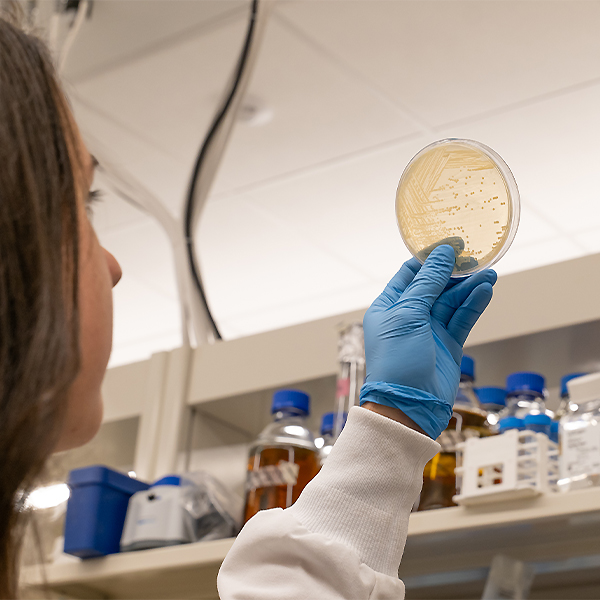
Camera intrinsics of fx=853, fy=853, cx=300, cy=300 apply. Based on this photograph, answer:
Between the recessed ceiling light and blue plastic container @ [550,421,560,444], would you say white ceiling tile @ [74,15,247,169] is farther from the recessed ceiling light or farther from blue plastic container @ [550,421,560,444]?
blue plastic container @ [550,421,560,444]

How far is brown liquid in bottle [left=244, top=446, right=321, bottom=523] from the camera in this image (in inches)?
49.1

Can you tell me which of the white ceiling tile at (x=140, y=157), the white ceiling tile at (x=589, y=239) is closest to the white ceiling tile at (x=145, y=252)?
the white ceiling tile at (x=140, y=157)

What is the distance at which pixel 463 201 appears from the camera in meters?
0.85

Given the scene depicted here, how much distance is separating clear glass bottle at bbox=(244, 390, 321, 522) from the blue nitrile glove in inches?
15.4

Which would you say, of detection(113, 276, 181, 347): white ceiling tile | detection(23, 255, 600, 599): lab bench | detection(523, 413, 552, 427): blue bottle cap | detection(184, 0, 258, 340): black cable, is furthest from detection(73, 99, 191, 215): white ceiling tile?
detection(523, 413, 552, 427): blue bottle cap

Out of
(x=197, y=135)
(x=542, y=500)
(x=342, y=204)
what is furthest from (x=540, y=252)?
(x=542, y=500)

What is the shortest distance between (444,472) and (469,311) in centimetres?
32

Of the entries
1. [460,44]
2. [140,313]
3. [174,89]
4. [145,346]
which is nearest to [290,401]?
[460,44]

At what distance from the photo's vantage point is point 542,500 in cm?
95

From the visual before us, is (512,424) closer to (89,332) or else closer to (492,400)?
(492,400)

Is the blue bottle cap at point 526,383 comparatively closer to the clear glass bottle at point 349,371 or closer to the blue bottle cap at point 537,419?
the blue bottle cap at point 537,419

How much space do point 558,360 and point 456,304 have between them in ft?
1.25

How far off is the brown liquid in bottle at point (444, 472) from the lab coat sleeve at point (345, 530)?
0.98ft

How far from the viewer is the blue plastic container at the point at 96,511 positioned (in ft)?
4.25
